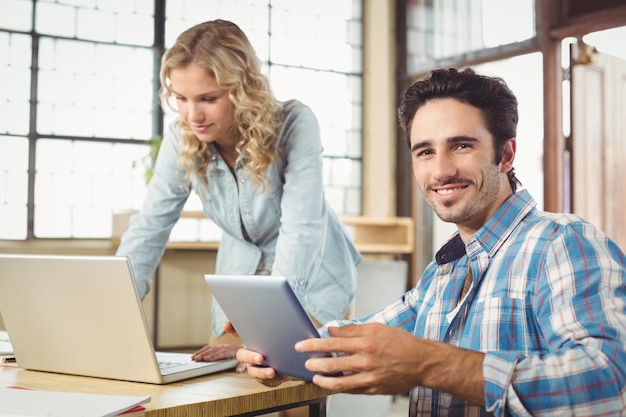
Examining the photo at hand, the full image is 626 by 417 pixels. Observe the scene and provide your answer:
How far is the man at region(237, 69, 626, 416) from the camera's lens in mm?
1081

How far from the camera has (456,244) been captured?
60.9 inches

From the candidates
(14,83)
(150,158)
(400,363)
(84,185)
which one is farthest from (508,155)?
(14,83)

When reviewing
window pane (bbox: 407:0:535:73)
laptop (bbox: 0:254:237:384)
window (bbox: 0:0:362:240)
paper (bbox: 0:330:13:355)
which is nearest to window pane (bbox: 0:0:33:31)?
window (bbox: 0:0:362:240)

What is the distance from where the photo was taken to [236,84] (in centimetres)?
195

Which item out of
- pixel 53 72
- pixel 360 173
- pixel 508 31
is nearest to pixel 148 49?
pixel 53 72

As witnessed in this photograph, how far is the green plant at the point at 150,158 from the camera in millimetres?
5348

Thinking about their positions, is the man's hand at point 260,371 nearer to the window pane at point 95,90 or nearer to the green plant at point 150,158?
the green plant at point 150,158

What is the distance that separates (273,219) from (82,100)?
152 inches

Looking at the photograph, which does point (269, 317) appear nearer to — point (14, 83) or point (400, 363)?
point (400, 363)

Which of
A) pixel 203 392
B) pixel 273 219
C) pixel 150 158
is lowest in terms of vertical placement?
pixel 203 392

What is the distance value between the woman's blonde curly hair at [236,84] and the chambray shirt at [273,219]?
38 mm

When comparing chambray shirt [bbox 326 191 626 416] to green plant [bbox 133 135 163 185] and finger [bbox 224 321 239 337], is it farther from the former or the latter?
green plant [bbox 133 135 163 185]

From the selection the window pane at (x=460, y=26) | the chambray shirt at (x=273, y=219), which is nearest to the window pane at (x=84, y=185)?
the window pane at (x=460, y=26)

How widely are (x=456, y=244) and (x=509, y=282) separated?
23 cm
